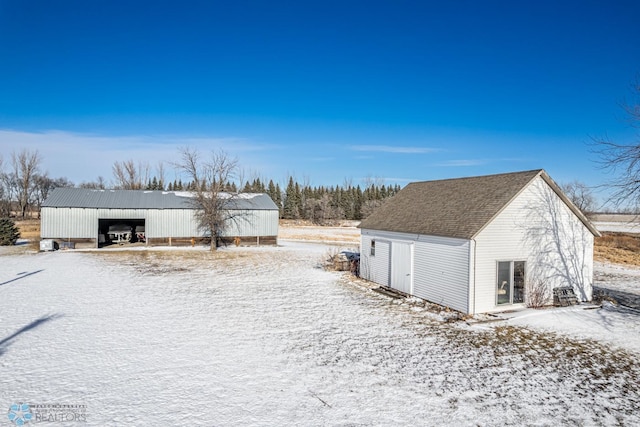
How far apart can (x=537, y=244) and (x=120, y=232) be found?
36672mm

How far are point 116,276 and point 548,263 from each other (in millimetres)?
21140

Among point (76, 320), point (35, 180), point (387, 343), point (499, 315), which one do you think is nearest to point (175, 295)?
point (76, 320)

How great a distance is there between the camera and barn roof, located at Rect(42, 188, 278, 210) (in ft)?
109

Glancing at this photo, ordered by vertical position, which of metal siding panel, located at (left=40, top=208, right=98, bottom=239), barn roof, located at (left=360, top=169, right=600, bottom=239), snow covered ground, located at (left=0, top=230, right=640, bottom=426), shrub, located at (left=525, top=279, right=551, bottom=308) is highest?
barn roof, located at (left=360, top=169, right=600, bottom=239)

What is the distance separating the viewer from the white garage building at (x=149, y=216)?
32.3m

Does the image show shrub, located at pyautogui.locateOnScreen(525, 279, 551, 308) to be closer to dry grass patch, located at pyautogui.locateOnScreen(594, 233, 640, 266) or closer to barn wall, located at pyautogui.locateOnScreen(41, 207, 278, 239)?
dry grass patch, located at pyautogui.locateOnScreen(594, 233, 640, 266)

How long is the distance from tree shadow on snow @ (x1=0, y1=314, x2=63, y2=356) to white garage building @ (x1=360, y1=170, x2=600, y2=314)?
13616 millimetres

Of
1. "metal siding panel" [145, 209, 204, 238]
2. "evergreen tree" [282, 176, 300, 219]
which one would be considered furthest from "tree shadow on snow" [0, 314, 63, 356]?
"evergreen tree" [282, 176, 300, 219]

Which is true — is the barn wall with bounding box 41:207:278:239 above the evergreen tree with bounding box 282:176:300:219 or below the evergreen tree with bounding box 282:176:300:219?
below

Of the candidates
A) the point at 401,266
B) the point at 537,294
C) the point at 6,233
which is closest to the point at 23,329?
the point at 401,266

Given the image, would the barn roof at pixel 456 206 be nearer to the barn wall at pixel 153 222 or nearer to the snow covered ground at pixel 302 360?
the snow covered ground at pixel 302 360

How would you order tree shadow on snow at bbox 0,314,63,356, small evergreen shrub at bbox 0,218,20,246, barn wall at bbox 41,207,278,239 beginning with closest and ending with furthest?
tree shadow on snow at bbox 0,314,63,356, barn wall at bbox 41,207,278,239, small evergreen shrub at bbox 0,218,20,246

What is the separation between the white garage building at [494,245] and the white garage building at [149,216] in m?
22.1

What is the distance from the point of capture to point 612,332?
471 inches
